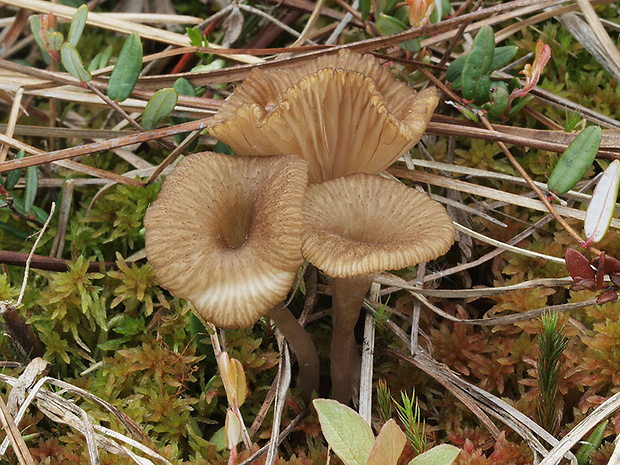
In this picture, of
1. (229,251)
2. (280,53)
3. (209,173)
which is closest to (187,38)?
(280,53)

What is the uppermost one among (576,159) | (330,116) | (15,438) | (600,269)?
(330,116)

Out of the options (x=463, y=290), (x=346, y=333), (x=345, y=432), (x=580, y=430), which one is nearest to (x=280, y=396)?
(x=346, y=333)

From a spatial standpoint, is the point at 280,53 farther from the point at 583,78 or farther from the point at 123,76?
the point at 583,78

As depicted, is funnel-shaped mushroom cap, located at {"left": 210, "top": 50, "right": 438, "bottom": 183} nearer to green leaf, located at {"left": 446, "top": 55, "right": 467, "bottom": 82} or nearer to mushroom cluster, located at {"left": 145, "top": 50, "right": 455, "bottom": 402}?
mushroom cluster, located at {"left": 145, "top": 50, "right": 455, "bottom": 402}

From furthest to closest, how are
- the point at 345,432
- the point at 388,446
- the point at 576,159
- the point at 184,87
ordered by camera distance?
the point at 184,87
the point at 576,159
the point at 345,432
the point at 388,446

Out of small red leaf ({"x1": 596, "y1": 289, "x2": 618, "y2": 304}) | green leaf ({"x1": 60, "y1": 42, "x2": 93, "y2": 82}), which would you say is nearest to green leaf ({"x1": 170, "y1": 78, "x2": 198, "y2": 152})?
green leaf ({"x1": 60, "y1": 42, "x2": 93, "y2": 82})

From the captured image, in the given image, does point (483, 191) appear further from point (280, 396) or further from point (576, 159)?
point (280, 396)

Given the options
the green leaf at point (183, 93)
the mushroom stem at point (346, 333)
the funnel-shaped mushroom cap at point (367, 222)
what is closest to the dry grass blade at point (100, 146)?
the green leaf at point (183, 93)
